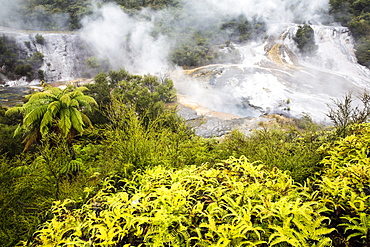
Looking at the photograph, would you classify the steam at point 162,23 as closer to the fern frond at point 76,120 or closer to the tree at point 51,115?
the tree at point 51,115

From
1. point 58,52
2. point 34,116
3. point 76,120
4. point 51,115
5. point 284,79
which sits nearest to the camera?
point 34,116

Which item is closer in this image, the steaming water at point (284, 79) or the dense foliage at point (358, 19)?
the steaming water at point (284, 79)

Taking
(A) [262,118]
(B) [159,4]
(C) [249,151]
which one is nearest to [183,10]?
(B) [159,4]

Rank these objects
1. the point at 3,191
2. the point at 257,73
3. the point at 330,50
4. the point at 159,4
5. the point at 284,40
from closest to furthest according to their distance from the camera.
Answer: the point at 3,191, the point at 257,73, the point at 330,50, the point at 284,40, the point at 159,4

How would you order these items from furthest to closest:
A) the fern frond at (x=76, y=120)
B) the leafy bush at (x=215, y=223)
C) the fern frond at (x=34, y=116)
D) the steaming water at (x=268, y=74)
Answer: the steaming water at (x=268, y=74) < the fern frond at (x=76, y=120) < the fern frond at (x=34, y=116) < the leafy bush at (x=215, y=223)

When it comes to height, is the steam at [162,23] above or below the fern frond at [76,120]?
above

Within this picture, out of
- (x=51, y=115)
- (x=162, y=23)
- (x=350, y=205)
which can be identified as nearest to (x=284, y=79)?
(x=51, y=115)

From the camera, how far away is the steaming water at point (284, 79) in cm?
1193

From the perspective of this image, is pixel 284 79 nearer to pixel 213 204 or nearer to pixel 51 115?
pixel 51 115

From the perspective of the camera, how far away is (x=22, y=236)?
6.38 feet

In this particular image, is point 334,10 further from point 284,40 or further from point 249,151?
point 249,151

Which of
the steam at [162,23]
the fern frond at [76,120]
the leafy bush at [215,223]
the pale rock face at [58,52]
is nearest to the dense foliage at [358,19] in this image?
the steam at [162,23]

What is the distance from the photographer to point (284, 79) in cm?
1475

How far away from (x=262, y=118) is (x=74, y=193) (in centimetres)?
961
